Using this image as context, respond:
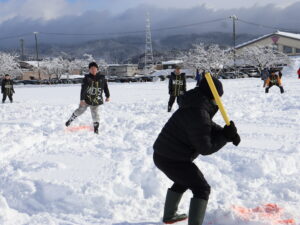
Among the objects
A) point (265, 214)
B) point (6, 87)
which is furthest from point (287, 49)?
point (265, 214)

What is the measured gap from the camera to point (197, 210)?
112 inches

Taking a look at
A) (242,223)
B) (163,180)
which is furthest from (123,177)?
(242,223)

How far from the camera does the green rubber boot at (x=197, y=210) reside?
Result: 112 inches

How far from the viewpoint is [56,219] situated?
3.45 meters

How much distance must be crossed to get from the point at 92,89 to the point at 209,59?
48.9 metres

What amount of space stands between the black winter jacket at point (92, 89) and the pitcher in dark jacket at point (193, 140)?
4.59 m

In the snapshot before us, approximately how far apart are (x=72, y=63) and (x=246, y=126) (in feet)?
262

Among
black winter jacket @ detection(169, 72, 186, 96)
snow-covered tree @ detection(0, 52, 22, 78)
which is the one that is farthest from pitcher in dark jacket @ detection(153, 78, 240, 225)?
snow-covered tree @ detection(0, 52, 22, 78)

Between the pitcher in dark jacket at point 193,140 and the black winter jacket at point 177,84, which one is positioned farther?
the black winter jacket at point 177,84

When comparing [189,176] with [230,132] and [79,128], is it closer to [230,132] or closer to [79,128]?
[230,132]

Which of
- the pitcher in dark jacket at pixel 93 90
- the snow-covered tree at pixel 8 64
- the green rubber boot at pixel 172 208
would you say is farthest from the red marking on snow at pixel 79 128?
the snow-covered tree at pixel 8 64

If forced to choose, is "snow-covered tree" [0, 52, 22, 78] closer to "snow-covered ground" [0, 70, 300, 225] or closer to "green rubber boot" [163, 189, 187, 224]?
"snow-covered ground" [0, 70, 300, 225]

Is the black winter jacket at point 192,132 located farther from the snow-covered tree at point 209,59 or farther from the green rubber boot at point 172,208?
the snow-covered tree at point 209,59

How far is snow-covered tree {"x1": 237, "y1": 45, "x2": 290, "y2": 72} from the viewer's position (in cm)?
5069
